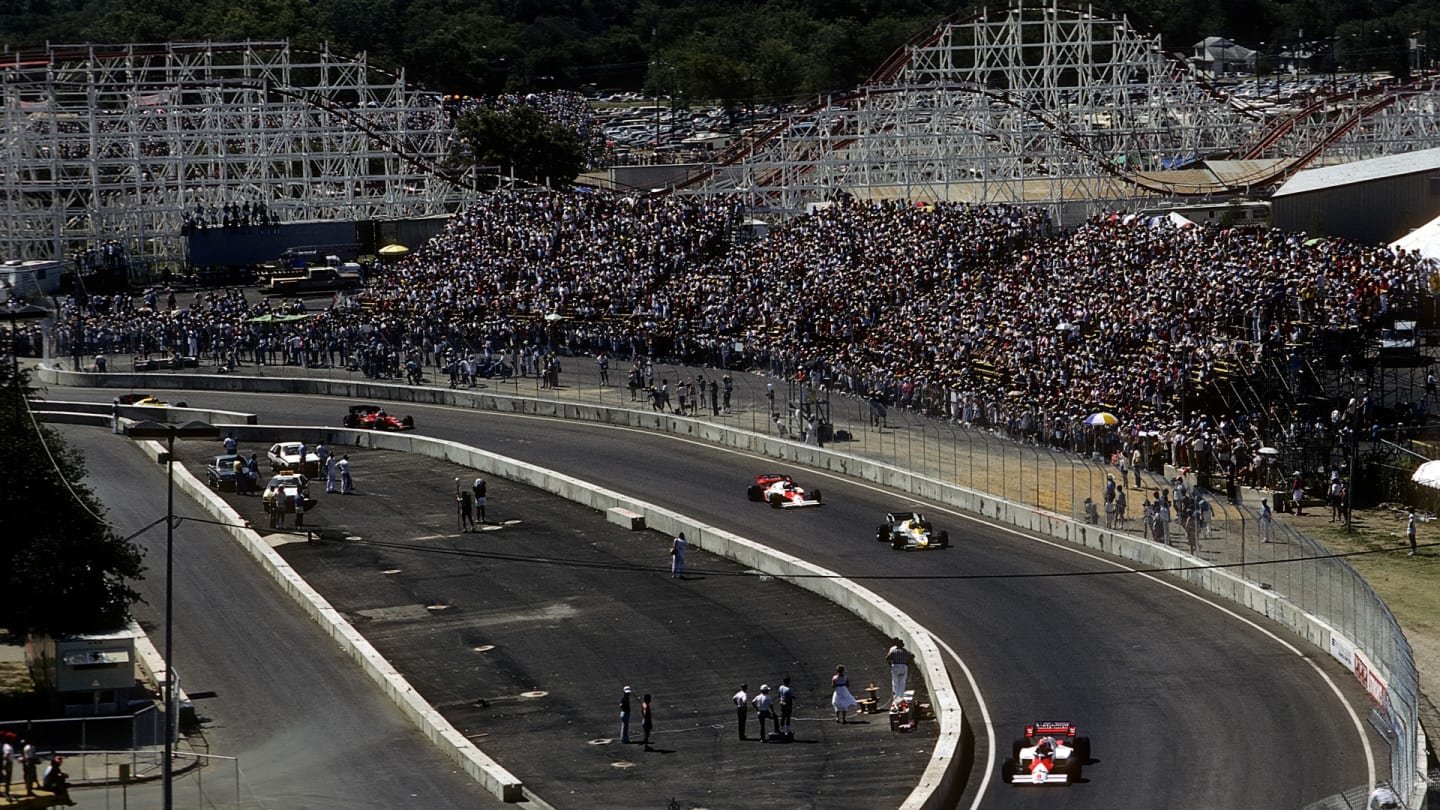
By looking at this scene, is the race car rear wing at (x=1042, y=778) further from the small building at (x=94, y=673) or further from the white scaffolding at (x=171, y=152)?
the white scaffolding at (x=171, y=152)

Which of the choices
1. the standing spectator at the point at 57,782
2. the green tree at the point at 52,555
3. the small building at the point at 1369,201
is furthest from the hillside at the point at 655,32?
the standing spectator at the point at 57,782

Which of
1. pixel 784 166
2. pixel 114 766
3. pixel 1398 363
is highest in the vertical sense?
pixel 784 166

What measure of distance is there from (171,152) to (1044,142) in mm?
36579

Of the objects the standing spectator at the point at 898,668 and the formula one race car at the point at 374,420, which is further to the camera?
the formula one race car at the point at 374,420

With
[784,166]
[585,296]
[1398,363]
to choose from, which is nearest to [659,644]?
[1398,363]

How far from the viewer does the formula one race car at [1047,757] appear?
2958 centimetres

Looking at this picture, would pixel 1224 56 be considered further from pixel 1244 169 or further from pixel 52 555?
pixel 52 555

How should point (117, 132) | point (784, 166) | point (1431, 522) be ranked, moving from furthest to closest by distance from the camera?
1. point (117, 132)
2. point (784, 166)
3. point (1431, 522)

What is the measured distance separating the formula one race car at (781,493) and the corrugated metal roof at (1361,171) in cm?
2668

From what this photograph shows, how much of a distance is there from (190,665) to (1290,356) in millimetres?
26731

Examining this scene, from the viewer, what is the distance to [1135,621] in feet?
124

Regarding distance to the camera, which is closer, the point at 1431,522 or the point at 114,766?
the point at 114,766

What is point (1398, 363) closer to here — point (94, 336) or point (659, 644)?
point (659, 644)

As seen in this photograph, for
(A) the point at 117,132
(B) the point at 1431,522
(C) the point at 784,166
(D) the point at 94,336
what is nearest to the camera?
(B) the point at 1431,522
